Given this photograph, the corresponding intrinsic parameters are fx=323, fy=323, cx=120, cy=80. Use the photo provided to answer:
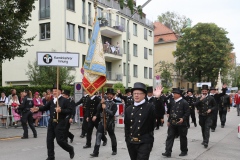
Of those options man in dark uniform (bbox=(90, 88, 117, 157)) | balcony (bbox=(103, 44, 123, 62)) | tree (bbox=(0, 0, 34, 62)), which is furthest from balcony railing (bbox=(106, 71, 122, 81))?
man in dark uniform (bbox=(90, 88, 117, 157))

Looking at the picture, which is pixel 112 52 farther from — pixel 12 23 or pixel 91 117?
pixel 91 117

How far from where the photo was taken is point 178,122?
8.99 m

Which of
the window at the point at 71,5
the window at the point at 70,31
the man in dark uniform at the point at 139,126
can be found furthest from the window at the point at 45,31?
the man in dark uniform at the point at 139,126

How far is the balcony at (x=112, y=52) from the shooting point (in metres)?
35.4

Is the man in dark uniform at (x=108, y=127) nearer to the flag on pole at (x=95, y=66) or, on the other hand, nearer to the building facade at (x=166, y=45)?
the flag on pole at (x=95, y=66)

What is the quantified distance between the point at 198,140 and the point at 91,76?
5359 mm

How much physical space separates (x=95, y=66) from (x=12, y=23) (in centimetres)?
608

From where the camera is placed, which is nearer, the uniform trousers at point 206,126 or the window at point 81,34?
the uniform trousers at point 206,126

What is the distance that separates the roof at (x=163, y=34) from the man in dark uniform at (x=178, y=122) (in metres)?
50.6

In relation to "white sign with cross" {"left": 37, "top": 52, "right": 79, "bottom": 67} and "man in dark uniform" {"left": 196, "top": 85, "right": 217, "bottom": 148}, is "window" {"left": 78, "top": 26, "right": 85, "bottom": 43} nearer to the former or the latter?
"white sign with cross" {"left": 37, "top": 52, "right": 79, "bottom": 67}

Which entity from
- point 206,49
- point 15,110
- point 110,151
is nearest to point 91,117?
point 110,151

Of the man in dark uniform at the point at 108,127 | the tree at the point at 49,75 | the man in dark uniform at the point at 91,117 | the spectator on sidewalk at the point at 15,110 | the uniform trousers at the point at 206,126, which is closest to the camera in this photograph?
the man in dark uniform at the point at 108,127

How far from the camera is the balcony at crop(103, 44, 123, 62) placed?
35406 millimetres

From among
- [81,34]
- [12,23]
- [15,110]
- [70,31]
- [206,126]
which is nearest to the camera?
[206,126]
